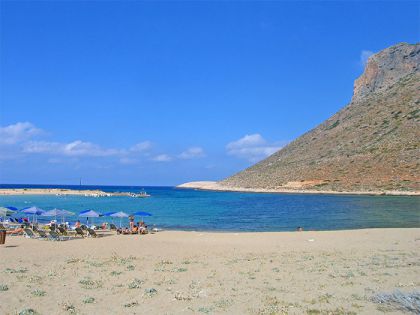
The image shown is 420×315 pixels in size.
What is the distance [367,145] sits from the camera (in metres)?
86.4

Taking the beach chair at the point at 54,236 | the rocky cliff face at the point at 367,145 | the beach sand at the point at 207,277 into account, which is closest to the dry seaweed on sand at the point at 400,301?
the beach sand at the point at 207,277

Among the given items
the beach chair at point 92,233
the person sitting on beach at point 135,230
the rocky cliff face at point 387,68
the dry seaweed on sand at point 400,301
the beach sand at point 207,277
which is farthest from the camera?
the rocky cliff face at point 387,68

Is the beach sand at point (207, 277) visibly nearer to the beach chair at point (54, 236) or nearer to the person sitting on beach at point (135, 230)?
the beach chair at point (54, 236)

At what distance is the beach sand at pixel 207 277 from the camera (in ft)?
27.7

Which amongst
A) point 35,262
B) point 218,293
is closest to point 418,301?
point 218,293

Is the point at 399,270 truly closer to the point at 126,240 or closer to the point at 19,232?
the point at 126,240

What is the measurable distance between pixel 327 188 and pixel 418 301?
77.4 metres

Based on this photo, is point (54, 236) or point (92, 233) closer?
point (54, 236)

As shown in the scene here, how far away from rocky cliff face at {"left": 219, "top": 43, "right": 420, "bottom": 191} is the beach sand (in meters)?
61.3

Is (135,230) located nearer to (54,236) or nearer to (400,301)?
(54,236)

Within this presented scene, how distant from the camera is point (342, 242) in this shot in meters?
20.0

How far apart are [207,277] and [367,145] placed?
81578mm

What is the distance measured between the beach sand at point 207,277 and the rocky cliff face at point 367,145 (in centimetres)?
6132

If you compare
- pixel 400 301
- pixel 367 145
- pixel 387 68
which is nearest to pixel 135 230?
pixel 400 301
